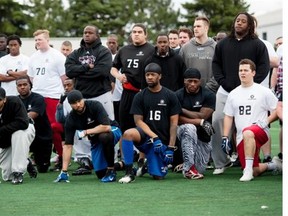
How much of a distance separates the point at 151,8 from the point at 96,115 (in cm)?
6148

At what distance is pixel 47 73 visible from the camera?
1459 centimetres

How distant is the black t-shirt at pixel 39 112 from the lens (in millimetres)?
13312

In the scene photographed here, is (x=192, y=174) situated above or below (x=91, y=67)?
below

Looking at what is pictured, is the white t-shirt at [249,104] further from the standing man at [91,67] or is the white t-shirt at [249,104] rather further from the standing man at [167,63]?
the standing man at [91,67]

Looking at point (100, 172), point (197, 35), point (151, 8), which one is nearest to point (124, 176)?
point (100, 172)


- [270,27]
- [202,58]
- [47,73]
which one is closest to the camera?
[202,58]

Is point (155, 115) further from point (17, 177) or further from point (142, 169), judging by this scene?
point (17, 177)

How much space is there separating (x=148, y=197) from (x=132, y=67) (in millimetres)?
3536

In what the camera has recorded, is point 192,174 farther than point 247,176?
Yes

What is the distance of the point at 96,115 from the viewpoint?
39.5ft

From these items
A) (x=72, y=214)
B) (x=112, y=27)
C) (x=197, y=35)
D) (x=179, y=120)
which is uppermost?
(x=112, y=27)

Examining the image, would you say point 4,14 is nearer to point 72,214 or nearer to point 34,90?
point 34,90

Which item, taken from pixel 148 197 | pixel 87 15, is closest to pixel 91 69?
pixel 148 197

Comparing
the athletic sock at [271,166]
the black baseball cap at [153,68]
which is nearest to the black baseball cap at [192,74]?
the black baseball cap at [153,68]
